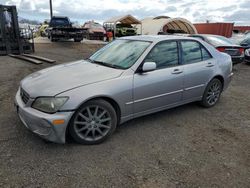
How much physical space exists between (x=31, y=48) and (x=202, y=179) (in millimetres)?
11878

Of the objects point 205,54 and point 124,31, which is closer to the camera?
point 205,54

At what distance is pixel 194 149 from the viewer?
3180mm

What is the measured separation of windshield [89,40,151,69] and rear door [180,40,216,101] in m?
0.88

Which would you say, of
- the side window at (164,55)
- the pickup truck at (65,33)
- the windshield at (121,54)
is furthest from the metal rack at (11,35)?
the side window at (164,55)

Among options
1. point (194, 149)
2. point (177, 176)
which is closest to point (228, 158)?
point (194, 149)

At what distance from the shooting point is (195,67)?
423 cm

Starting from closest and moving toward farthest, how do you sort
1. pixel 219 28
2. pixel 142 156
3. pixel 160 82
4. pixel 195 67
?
pixel 142 156 < pixel 160 82 < pixel 195 67 < pixel 219 28

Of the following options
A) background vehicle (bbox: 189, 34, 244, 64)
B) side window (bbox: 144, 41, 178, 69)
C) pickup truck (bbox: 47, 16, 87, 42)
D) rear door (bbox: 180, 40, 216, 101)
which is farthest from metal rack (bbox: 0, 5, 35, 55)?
rear door (bbox: 180, 40, 216, 101)

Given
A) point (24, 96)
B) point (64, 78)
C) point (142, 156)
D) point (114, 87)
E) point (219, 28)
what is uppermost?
point (219, 28)

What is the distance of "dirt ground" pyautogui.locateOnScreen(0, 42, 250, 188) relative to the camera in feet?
8.26

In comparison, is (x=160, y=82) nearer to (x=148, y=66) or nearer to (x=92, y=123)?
(x=148, y=66)

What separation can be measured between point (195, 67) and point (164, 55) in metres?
0.76

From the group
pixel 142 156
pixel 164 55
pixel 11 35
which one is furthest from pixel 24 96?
pixel 11 35

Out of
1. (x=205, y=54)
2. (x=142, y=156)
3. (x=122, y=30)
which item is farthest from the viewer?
(x=122, y=30)
